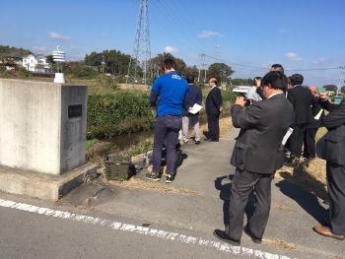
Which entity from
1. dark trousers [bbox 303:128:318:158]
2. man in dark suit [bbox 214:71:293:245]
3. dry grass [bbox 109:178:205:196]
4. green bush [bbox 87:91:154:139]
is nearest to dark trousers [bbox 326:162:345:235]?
man in dark suit [bbox 214:71:293:245]

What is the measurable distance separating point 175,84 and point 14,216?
3.00 meters

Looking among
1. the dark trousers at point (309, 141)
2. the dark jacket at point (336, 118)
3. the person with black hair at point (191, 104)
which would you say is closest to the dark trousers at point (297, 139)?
the dark trousers at point (309, 141)

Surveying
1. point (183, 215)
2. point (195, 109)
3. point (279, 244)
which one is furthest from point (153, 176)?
point (195, 109)

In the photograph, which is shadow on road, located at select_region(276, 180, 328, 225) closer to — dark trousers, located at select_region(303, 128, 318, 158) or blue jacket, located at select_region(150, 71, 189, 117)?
blue jacket, located at select_region(150, 71, 189, 117)

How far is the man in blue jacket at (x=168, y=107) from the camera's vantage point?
20.1ft

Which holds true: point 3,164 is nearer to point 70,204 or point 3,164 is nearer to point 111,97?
point 70,204

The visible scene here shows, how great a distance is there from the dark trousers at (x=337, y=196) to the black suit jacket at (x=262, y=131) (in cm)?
90

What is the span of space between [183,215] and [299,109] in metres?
4.73

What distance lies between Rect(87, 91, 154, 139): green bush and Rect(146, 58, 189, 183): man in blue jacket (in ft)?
26.0

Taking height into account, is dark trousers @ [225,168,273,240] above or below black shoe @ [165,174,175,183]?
above

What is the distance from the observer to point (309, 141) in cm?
926

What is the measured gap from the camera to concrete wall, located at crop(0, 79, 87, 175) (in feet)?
16.7

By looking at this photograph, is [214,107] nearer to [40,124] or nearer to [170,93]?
[170,93]

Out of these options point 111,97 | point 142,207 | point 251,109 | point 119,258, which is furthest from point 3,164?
point 111,97
